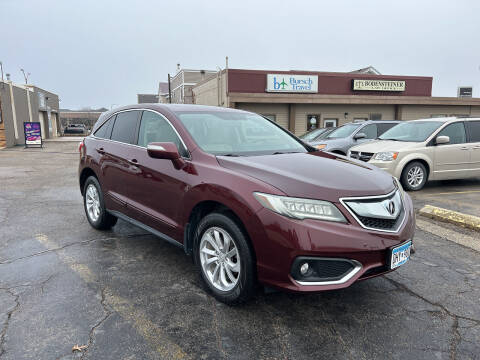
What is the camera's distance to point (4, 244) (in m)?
4.52

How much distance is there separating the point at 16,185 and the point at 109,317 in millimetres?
7747

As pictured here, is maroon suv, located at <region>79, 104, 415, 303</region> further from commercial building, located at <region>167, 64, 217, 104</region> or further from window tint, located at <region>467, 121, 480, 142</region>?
commercial building, located at <region>167, 64, 217, 104</region>

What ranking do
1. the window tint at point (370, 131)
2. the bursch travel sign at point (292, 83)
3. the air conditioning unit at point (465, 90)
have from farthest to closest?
1. the air conditioning unit at point (465, 90)
2. the bursch travel sign at point (292, 83)
3. the window tint at point (370, 131)

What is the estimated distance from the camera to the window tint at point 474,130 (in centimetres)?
816

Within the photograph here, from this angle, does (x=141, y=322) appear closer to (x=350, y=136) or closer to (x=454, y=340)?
(x=454, y=340)

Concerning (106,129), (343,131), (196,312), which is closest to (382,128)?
(343,131)

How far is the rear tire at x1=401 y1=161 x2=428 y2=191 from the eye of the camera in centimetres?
771

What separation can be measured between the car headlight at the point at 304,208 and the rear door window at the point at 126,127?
2.26 meters

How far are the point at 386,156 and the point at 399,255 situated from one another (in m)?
5.38

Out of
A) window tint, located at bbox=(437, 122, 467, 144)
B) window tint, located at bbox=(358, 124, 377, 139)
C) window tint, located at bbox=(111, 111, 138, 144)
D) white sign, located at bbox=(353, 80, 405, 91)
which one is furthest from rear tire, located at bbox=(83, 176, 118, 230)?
white sign, located at bbox=(353, 80, 405, 91)

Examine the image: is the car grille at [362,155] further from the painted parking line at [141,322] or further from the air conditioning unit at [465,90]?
the air conditioning unit at [465,90]

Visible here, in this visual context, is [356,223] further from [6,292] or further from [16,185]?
[16,185]

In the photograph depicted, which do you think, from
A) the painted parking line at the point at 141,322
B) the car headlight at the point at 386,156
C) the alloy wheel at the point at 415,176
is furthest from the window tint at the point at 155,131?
the alloy wheel at the point at 415,176

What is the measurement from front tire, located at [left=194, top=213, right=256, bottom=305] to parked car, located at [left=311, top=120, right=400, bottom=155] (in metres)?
7.55
